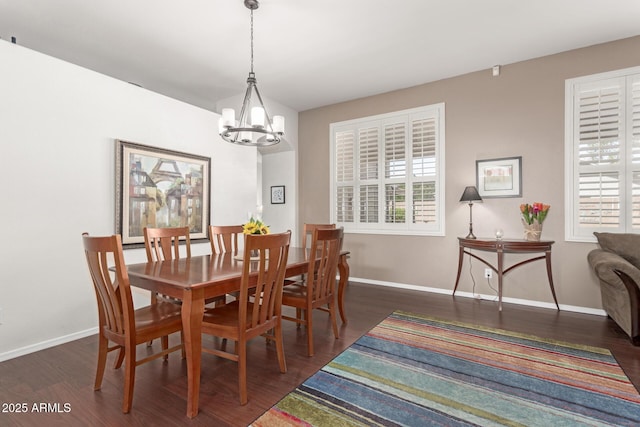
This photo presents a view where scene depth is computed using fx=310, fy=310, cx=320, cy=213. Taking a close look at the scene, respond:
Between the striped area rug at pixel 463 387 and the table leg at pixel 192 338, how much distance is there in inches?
14.9

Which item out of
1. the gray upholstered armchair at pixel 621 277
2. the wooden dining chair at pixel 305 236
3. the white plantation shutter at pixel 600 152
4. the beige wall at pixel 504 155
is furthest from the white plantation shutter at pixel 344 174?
the gray upholstered armchair at pixel 621 277

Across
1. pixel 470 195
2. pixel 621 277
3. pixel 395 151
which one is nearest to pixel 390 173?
pixel 395 151

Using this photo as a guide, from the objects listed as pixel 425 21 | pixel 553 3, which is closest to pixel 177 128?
pixel 425 21

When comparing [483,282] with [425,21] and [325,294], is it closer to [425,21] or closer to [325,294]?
[325,294]

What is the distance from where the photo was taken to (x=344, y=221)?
204 inches

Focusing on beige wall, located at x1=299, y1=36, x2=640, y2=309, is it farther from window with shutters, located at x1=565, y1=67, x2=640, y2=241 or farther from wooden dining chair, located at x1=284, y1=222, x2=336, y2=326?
wooden dining chair, located at x1=284, y1=222, x2=336, y2=326

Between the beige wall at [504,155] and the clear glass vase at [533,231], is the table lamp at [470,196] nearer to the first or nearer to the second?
the beige wall at [504,155]

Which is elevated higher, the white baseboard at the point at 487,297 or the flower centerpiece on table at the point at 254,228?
the flower centerpiece on table at the point at 254,228

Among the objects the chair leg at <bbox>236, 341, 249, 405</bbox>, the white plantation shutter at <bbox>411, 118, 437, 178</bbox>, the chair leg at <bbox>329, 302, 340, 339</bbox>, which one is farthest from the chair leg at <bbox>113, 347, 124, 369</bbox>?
the white plantation shutter at <bbox>411, 118, 437, 178</bbox>

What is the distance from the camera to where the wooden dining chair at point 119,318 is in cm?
172

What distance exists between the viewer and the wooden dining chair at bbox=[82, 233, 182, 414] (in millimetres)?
1723

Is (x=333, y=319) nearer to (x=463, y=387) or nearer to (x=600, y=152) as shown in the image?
(x=463, y=387)

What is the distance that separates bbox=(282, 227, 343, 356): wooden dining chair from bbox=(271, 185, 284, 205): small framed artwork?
3.20m

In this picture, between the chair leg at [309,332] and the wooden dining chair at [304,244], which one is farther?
the wooden dining chair at [304,244]
